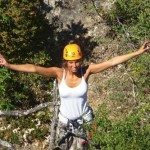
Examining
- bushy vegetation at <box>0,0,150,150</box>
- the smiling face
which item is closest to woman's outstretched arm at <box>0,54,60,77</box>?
the smiling face

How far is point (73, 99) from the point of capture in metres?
8.45

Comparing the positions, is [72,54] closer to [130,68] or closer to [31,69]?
[31,69]

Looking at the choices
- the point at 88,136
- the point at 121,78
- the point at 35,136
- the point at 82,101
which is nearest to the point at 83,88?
the point at 82,101

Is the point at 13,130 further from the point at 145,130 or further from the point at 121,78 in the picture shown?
the point at 145,130

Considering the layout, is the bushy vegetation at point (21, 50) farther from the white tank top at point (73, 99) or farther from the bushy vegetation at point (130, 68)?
the white tank top at point (73, 99)

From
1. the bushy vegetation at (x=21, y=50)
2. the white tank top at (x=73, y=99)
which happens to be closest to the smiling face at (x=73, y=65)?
the white tank top at (x=73, y=99)

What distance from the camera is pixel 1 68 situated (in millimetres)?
14078

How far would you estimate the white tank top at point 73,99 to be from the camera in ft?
27.3

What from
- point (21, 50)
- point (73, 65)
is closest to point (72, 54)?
point (73, 65)

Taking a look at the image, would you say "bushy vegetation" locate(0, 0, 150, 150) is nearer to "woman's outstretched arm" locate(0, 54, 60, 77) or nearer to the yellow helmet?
the yellow helmet

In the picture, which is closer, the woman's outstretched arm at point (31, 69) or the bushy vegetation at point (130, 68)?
the woman's outstretched arm at point (31, 69)

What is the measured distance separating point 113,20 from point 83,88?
8.91m

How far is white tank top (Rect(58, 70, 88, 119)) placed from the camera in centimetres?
834

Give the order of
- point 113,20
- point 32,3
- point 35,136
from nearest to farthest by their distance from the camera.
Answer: point 35,136 → point 32,3 → point 113,20
